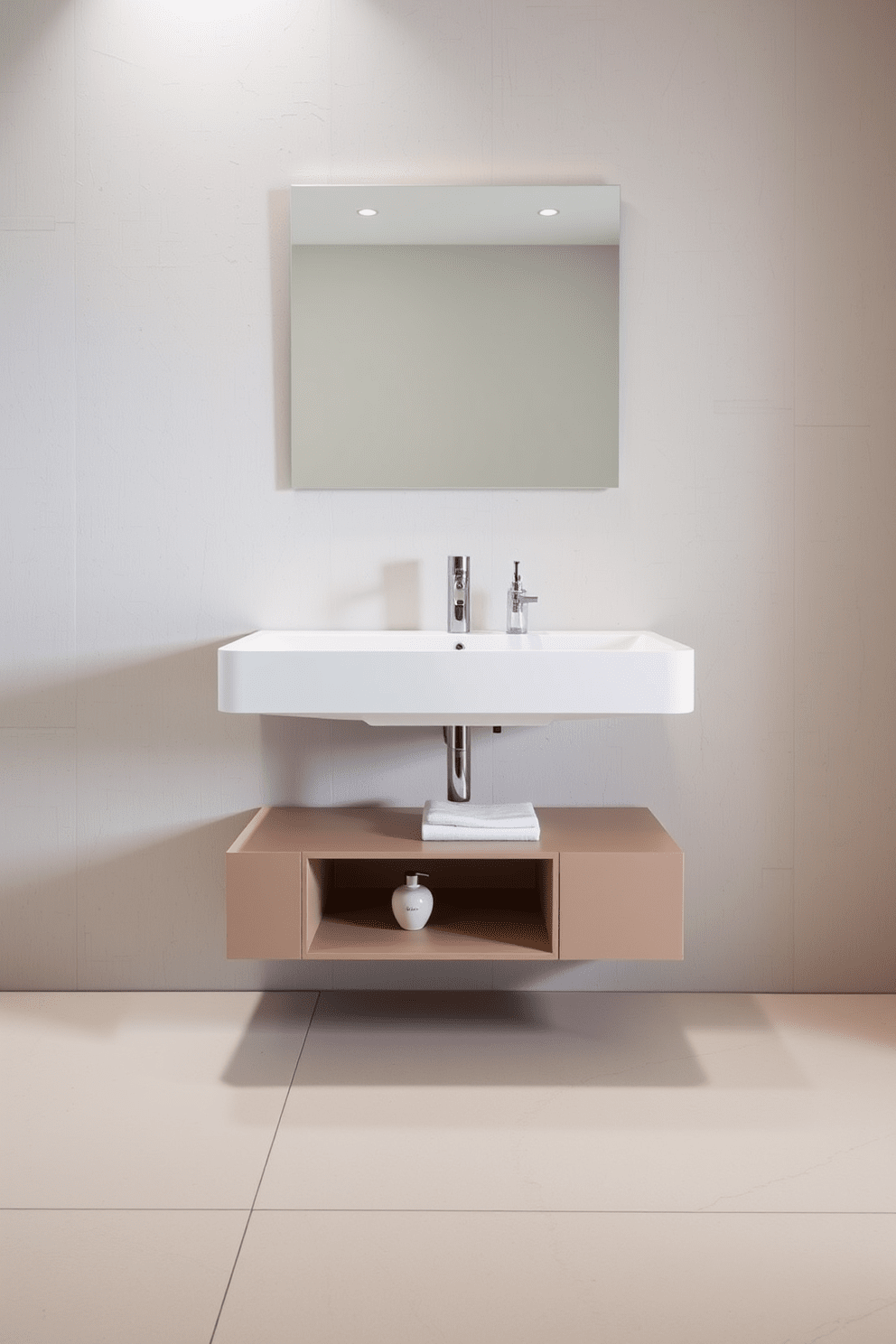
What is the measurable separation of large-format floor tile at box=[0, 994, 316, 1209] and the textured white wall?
136 mm

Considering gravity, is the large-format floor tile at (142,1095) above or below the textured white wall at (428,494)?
below

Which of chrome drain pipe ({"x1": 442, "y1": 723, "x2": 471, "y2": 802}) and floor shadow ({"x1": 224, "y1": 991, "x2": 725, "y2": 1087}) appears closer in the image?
floor shadow ({"x1": 224, "y1": 991, "x2": 725, "y2": 1087})

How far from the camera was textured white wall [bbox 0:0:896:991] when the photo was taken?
2.54 m

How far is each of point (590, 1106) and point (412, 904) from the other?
21.0 inches

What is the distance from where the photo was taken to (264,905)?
7.16 feet

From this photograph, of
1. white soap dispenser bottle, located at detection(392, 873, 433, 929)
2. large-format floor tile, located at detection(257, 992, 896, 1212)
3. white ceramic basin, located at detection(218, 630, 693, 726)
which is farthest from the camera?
white soap dispenser bottle, located at detection(392, 873, 433, 929)

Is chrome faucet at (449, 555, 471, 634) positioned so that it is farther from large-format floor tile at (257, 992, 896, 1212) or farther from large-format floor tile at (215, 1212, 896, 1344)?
large-format floor tile at (215, 1212, 896, 1344)

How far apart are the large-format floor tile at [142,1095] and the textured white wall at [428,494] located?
136 millimetres

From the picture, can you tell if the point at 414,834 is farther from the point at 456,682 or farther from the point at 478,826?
the point at 456,682

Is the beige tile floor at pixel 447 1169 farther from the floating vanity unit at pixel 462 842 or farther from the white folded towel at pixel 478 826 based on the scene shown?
the white folded towel at pixel 478 826

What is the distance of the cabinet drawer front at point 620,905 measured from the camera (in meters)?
2.17

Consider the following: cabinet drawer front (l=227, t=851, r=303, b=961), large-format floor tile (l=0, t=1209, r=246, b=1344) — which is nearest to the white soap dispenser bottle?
cabinet drawer front (l=227, t=851, r=303, b=961)

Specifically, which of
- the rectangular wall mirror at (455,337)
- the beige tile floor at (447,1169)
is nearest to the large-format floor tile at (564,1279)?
the beige tile floor at (447,1169)

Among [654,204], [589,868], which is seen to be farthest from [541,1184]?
[654,204]
